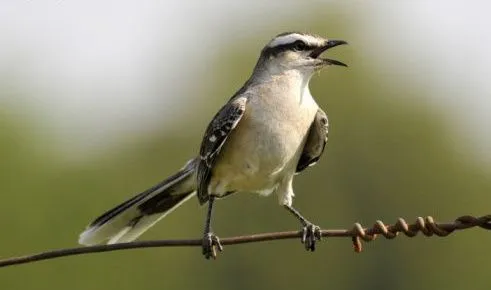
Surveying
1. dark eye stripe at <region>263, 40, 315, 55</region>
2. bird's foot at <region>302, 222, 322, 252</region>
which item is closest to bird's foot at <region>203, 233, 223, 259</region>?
bird's foot at <region>302, 222, 322, 252</region>

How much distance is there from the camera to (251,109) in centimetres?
952

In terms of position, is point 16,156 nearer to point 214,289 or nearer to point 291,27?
point 214,289

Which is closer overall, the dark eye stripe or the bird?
the bird

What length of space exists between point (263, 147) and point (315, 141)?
46 cm

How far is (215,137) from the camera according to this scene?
31.4 feet

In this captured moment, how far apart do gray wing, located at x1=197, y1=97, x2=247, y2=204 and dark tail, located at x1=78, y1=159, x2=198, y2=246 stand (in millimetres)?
309

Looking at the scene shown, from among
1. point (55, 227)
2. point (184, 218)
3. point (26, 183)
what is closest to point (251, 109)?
point (55, 227)

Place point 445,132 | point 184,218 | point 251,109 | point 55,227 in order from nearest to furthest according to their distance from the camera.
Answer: point 251,109 → point 55,227 → point 184,218 → point 445,132

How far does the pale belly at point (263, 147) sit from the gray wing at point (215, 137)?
0.04 metres

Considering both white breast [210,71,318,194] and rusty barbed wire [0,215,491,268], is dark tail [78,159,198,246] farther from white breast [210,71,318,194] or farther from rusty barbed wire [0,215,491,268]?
rusty barbed wire [0,215,491,268]

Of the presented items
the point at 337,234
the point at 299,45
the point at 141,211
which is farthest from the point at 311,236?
the point at 337,234

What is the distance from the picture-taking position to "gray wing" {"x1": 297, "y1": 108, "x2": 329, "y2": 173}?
31.7 ft

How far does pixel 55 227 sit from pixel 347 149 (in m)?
9.48

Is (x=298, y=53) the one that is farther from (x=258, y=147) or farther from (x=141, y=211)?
(x=141, y=211)
